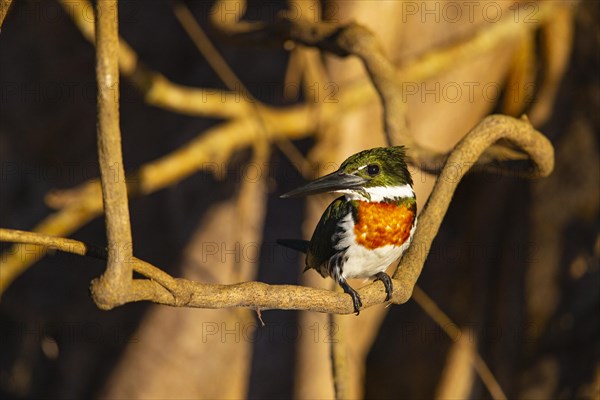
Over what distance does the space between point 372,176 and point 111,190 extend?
2.76 ft

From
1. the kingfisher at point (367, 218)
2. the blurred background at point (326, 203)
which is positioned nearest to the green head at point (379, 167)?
the kingfisher at point (367, 218)

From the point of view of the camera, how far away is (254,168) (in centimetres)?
424

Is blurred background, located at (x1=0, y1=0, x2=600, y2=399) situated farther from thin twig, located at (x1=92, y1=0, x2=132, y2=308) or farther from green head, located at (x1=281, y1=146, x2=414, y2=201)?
thin twig, located at (x1=92, y1=0, x2=132, y2=308)

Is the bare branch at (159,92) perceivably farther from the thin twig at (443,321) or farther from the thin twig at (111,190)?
the thin twig at (111,190)

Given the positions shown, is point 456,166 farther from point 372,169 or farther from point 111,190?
point 111,190

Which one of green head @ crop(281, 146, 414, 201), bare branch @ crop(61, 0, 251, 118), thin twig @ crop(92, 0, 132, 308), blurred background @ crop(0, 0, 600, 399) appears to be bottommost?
blurred background @ crop(0, 0, 600, 399)

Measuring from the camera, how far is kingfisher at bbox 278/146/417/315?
2373mm

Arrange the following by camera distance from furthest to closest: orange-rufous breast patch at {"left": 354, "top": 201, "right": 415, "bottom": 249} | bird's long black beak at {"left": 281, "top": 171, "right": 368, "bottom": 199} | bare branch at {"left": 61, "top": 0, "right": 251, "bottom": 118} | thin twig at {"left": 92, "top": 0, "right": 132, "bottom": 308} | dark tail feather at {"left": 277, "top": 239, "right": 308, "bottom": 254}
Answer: bare branch at {"left": 61, "top": 0, "right": 251, "bottom": 118} → dark tail feather at {"left": 277, "top": 239, "right": 308, "bottom": 254} → orange-rufous breast patch at {"left": 354, "top": 201, "right": 415, "bottom": 249} → bird's long black beak at {"left": 281, "top": 171, "right": 368, "bottom": 199} → thin twig at {"left": 92, "top": 0, "right": 132, "bottom": 308}

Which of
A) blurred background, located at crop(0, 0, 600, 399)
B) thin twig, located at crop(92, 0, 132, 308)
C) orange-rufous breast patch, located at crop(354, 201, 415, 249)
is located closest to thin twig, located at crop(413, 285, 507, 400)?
blurred background, located at crop(0, 0, 600, 399)

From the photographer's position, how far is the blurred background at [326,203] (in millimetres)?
4211

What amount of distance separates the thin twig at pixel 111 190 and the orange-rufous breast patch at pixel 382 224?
891 mm

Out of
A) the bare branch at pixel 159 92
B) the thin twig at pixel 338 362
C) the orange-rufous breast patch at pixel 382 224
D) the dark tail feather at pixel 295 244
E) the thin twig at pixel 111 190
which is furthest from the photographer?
the bare branch at pixel 159 92

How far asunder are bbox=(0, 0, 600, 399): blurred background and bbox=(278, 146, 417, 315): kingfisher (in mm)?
1278

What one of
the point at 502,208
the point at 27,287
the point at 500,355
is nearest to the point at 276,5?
Answer: the point at 502,208
